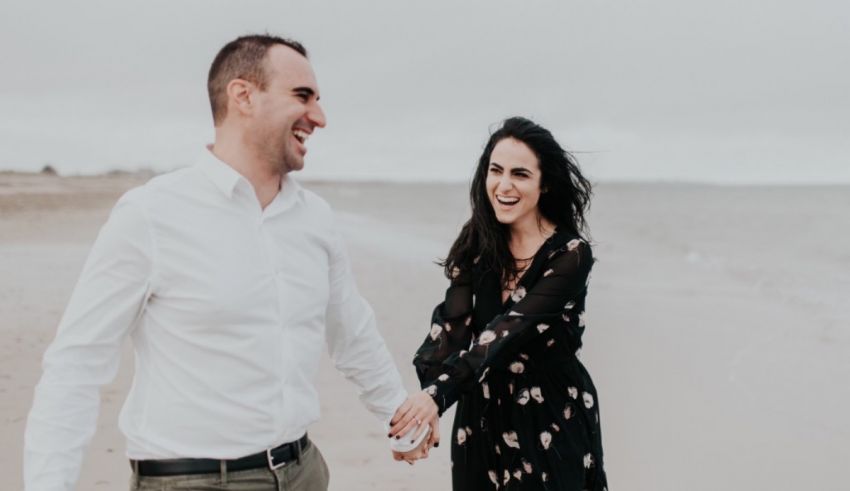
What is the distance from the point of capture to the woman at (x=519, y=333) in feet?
10.8

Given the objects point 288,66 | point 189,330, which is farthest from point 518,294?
point 189,330

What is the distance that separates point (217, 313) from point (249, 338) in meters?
0.12

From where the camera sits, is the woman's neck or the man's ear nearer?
the man's ear

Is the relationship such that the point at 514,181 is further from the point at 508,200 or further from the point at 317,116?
the point at 317,116

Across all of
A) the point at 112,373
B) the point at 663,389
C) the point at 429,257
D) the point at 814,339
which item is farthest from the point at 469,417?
the point at 429,257

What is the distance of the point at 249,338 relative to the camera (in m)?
2.36

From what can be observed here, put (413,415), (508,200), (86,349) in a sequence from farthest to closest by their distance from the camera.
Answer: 1. (508,200)
2. (413,415)
3. (86,349)

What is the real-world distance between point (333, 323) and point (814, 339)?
9.97m

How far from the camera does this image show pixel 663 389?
8383 mm

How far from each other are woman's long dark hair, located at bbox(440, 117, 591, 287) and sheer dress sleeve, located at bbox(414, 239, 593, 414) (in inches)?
8.2

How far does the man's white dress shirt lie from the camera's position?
85.0 inches

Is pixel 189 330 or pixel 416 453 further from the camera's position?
pixel 416 453

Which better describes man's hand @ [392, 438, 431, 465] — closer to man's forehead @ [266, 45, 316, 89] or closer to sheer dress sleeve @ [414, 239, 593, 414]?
sheer dress sleeve @ [414, 239, 593, 414]

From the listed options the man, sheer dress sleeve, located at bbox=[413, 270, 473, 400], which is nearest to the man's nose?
the man
